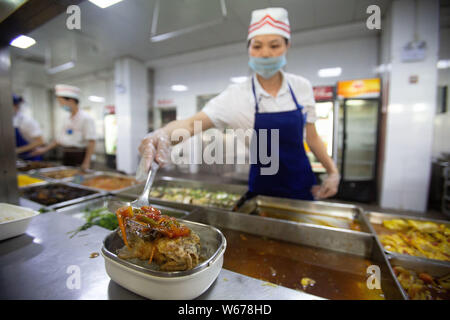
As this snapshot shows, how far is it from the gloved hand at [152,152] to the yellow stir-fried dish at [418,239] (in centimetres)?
132

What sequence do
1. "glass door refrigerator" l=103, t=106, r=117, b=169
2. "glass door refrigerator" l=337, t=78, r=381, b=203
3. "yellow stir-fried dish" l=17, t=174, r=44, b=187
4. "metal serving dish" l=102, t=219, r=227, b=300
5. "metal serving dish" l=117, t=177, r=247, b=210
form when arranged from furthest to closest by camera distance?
"glass door refrigerator" l=337, t=78, r=381, b=203, "glass door refrigerator" l=103, t=106, r=117, b=169, "yellow stir-fried dish" l=17, t=174, r=44, b=187, "metal serving dish" l=117, t=177, r=247, b=210, "metal serving dish" l=102, t=219, r=227, b=300

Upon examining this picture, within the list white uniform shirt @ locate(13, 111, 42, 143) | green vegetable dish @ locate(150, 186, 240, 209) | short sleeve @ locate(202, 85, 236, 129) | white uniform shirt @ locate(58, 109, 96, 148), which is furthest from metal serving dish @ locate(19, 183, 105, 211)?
white uniform shirt @ locate(13, 111, 42, 143)

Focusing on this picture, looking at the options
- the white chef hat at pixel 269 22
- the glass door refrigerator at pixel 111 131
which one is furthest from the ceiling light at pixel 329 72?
the glass door refrigerator at pixel 111 131

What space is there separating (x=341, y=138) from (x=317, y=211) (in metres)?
4.16

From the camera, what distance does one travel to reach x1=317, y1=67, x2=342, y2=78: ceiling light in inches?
180

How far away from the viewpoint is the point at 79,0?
87 centimetres

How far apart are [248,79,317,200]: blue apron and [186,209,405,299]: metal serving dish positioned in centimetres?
64

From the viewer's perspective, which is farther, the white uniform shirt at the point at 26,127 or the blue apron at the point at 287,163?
the white uniform shirt at the point at 26,127

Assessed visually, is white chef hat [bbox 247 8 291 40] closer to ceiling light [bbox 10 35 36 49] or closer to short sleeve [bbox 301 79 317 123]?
short sleeve [bbox 301 79 317 123]

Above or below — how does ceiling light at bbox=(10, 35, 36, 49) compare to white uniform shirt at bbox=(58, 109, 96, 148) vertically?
above

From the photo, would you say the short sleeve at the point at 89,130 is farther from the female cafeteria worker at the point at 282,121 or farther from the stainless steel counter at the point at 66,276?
the stainless steel counter at the point at 66,276

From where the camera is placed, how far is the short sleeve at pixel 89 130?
12.1 feet

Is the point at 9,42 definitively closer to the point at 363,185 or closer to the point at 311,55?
the point at 311,55

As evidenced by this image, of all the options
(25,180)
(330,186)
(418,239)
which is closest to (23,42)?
(25,180)
